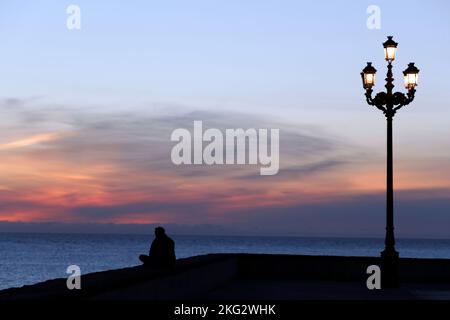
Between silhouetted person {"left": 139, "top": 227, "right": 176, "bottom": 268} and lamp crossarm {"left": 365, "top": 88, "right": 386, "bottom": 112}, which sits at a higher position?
lamp crossarm {"left": 365, "top": 88, "right": 386, "bottom": 112}

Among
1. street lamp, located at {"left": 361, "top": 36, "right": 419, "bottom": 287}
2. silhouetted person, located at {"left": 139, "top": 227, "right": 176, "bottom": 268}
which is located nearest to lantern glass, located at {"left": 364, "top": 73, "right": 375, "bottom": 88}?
street lamp, located at {"left": 361, "top": 36, "right": 419, "bottom": 287}

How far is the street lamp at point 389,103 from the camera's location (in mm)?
23516

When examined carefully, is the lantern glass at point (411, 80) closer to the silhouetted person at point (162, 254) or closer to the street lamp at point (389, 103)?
the street lamp at point (389, 103)

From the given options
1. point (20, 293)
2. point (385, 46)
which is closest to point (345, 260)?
point (385, 46)

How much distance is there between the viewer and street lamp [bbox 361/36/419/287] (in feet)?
77.2

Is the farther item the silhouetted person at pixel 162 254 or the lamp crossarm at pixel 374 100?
the lamp crossarm at pixel 374 100

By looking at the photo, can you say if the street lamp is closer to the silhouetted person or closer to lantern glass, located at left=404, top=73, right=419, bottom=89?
lantern glass, located at left=404, top=73, right=419, bottom=89

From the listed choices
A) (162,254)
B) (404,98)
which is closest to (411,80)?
(404,98)

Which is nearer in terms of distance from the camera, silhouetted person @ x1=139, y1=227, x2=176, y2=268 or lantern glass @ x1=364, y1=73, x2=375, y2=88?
silhouetted person @ x1=139, y1=227, x2=176, y2=268

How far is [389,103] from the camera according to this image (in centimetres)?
2358

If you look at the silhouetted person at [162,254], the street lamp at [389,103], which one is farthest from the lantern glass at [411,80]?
the silhouetted person at [162,254]

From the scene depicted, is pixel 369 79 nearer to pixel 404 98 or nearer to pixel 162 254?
pixel 404 98
